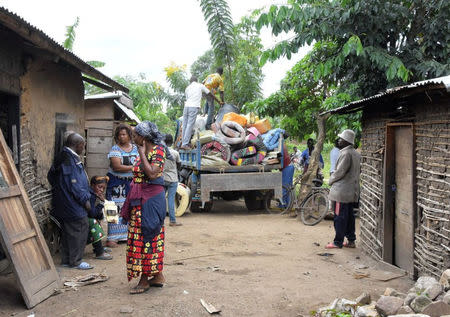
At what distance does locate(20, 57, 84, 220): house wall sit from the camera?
542cm

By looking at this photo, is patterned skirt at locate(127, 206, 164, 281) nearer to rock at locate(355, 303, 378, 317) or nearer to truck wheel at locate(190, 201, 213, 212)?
rock at locate(355, 303, 378, 317)

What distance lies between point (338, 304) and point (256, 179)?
6238mm

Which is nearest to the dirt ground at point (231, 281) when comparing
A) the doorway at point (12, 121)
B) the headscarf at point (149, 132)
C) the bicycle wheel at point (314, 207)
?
the bicycle wheel at point (314, 207)

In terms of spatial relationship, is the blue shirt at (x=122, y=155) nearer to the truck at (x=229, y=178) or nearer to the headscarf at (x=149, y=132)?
the headscarf at (x=149, y=132)

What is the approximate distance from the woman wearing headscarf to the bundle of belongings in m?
5.58

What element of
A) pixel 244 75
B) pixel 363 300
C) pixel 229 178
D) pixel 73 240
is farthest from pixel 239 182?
pixel 244 75

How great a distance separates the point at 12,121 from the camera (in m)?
5.23

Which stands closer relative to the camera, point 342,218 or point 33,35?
point 33,35

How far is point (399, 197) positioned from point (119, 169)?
3.77m

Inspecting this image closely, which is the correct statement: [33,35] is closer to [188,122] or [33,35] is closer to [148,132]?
[148,132]

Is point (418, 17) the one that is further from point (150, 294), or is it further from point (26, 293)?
point (26, 293)

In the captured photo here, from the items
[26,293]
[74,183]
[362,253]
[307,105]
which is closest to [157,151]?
[74,183]

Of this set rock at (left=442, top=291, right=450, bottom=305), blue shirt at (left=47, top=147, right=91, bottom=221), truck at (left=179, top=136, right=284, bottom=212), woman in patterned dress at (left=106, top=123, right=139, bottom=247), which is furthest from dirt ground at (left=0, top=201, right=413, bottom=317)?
truck at (left=179, top=136, right=284, bottom=212)

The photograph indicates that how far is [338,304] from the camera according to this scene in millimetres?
4016
